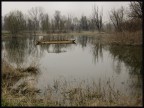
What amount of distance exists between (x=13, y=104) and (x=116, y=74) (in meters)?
6.95

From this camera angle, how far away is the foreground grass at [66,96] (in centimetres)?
770

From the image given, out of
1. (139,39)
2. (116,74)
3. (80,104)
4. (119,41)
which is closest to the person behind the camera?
(80,104)

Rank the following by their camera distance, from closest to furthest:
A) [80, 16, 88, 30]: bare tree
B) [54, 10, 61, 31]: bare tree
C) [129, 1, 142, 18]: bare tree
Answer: [129, 1, 142, 18]: bare tree → [54, 10, 61, 31]: bare tree → [80, 16, 88, 30]: bare tree

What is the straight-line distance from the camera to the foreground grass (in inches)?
303

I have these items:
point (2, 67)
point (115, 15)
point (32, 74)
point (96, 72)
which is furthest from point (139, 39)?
point (115, 15)

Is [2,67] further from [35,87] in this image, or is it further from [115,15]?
[115,15]

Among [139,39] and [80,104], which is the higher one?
[139,39]

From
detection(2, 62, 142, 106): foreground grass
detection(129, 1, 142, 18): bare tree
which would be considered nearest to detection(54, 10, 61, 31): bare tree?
detection(129, 1, 142, 18): bare tree

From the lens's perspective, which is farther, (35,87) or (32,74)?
(32,74)

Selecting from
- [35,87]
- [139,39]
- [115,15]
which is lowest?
[35,87]

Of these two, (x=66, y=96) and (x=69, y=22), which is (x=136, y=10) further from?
(x=69, y=22)

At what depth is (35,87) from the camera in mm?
10773

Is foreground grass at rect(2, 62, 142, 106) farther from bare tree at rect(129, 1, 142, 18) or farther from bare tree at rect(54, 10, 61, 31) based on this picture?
bare tree at rect(54, 10, 61, 31)

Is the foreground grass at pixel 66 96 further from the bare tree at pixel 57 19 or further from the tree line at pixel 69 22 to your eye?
the bare tree at pixel 57 19
